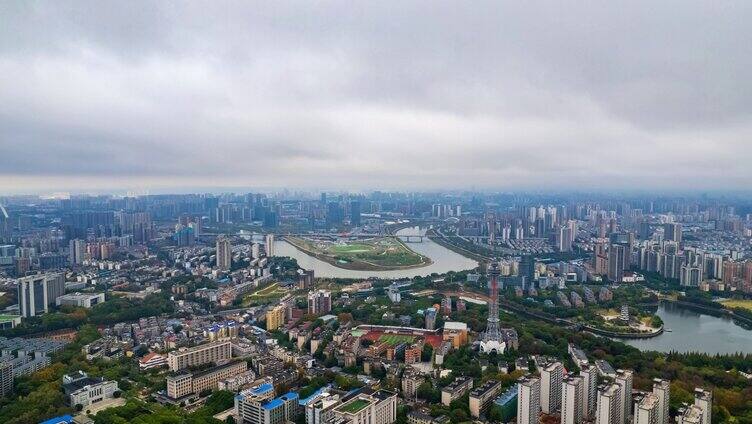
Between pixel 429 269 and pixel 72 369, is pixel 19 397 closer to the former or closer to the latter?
pixel 72 369

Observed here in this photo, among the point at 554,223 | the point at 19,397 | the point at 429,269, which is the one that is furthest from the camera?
the point at 554,223

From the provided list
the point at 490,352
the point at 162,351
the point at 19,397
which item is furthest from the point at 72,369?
the point at 490,352

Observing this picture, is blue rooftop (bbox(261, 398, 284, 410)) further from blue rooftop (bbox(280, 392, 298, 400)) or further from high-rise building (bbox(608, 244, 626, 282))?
high-rise building (bbox(608, 244, 626, 282))

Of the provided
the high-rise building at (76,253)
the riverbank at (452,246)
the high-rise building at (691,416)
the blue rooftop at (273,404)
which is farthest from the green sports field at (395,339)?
the high-rise building at (76,253)

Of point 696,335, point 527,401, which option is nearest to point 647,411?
point 527,401

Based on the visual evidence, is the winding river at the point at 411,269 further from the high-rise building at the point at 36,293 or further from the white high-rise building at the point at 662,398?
the white high-rise building at the point at 662,398

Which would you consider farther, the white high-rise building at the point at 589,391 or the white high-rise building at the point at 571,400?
the white high-rise building at the point at 589,391
